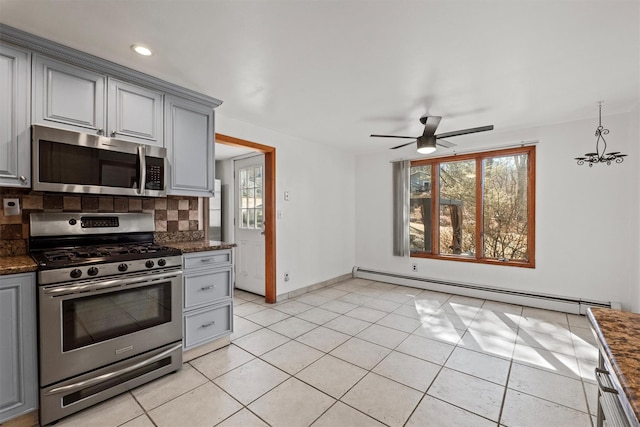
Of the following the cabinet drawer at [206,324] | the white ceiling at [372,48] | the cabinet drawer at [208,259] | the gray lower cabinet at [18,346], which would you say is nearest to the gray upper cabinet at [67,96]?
the white ceiling at [372,48]

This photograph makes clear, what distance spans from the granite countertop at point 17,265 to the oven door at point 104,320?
134 mm

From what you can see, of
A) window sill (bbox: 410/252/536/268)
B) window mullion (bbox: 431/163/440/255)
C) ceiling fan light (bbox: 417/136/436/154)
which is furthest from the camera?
window mullion (bbox: 431/163/440/255)

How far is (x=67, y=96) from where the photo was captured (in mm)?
2035

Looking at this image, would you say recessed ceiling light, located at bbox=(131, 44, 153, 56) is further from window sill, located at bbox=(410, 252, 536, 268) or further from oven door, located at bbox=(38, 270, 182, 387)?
window sill, located at bbox=(410, 252, 536, 268)

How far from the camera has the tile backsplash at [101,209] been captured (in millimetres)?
2027

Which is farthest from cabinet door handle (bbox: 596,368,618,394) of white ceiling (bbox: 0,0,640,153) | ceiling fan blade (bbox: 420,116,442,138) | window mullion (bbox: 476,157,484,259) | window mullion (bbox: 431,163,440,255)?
window mullion (bbox: 431,163,440,255)

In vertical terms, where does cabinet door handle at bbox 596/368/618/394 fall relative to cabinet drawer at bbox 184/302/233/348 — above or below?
above

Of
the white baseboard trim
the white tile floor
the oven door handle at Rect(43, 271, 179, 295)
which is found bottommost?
the white tile floor

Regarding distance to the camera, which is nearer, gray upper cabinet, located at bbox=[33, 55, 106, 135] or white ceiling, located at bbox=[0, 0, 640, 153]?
white ceiling, located at bbox=[0, 0, 640, 153]

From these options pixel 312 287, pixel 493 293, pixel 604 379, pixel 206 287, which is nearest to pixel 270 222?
pixel 312 287

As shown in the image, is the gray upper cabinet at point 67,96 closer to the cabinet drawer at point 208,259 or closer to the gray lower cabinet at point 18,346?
Answer: the gray lower cabinet at point 18,346

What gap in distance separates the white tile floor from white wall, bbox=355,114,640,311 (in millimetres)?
494

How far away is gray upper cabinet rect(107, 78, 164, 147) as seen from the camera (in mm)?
2252

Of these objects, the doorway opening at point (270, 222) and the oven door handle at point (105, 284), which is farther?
the doorway opening at point (270, 222)
